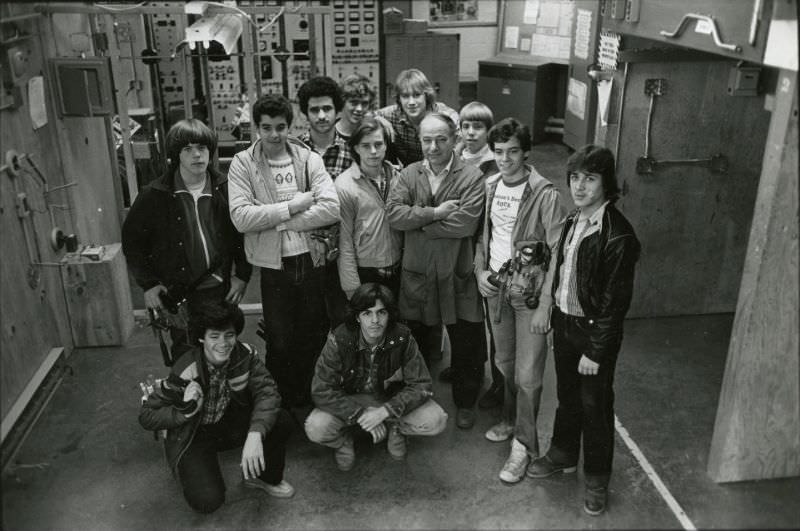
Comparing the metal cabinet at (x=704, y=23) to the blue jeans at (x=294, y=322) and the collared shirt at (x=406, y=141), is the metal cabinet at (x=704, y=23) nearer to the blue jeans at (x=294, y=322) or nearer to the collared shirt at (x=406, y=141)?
the collared shirt at (x=406, y=141)

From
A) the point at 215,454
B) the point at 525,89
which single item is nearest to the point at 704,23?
the point at 215,454

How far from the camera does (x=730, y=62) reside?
4941mm

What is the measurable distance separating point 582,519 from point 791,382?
1.18 meters

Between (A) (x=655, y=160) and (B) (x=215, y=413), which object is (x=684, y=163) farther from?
(B) (x=215, y=413)

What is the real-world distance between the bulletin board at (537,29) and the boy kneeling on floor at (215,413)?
7.58 meters

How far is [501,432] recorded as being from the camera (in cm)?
405

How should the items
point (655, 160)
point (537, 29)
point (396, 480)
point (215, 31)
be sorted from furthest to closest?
point (537, 29) → point (655, 160) → point (215, 31) → point (396, 480)

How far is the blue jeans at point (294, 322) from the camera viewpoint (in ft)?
13.0

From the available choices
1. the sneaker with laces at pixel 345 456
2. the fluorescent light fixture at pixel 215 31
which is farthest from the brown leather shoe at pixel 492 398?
the fluorescent light fixture at pixel 215 31

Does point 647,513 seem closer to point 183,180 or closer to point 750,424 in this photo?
point 750,424

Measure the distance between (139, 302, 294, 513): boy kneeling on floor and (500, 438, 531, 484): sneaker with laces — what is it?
109 centimetres

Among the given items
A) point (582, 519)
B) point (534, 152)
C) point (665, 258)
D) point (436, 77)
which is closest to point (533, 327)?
point (582, 519)

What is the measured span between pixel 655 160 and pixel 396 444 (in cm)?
272

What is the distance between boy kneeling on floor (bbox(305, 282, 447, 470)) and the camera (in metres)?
3.67
